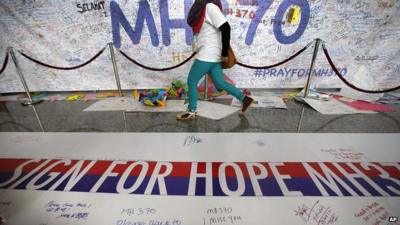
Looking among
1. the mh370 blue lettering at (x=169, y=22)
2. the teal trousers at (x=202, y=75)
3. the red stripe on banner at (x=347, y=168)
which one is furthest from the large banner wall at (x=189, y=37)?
the red stripe on banner at (x=347, y=168)

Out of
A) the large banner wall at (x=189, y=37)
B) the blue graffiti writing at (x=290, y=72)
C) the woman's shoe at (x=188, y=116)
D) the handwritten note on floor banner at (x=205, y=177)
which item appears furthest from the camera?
the blue graffiti writing at (x=290, y=72)

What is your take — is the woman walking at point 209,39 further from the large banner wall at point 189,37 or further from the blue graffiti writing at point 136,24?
the blue graffiti writing at point 136,24

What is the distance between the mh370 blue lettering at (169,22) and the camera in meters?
3.13

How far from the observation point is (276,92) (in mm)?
3662

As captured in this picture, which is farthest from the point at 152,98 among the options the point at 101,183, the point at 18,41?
the point at 18,41

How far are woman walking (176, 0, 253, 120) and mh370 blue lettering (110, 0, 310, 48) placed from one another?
1.17 meters

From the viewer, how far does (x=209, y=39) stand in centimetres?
221

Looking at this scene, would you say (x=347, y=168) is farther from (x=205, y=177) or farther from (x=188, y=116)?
(x=188, y=116)

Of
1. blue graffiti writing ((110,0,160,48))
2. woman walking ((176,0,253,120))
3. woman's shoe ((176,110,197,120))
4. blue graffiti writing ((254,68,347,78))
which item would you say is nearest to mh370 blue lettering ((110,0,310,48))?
blue graffiti writing ((110,0,160,48))

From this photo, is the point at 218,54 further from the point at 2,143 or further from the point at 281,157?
the point at 2,143

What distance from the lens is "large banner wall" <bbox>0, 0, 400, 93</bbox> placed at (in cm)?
312

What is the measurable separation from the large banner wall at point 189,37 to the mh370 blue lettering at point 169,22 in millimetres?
14

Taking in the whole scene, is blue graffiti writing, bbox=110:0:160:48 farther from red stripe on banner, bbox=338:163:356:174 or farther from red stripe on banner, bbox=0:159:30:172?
red stripe on banner, bbox=338:163:356:174

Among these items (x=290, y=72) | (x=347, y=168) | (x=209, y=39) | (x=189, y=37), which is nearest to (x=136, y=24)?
(x=189, y=37)
